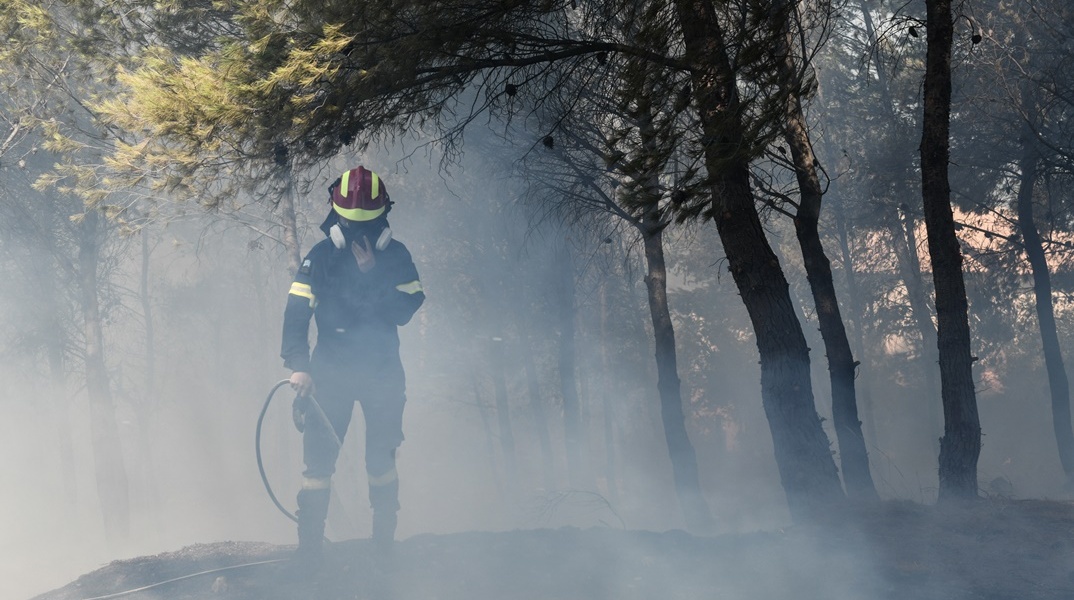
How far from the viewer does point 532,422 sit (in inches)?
1220

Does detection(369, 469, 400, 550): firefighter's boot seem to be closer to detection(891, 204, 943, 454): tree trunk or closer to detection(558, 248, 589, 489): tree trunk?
detection(558, 248, 589, 489): tree trunk

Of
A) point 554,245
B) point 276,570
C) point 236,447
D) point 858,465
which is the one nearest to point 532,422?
point 554,245

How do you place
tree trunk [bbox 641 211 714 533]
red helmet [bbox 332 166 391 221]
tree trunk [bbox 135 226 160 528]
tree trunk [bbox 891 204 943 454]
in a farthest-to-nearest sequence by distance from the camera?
1. tree trunk [bbox 135 226 160 528]
2. tree trunk [bbox 891 204 943 454]
3. tree trunk [bbox 641 211 714 533]
4. red helmet [bbox 332 166 391 221]

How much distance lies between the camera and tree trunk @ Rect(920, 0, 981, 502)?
7508mm

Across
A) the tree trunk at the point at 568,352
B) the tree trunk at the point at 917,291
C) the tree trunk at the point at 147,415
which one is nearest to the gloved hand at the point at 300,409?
the tree trunk at the point at 568,352

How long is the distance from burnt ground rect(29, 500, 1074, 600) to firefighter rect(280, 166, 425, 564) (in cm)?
59

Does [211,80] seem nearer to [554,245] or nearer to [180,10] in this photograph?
[180,10]

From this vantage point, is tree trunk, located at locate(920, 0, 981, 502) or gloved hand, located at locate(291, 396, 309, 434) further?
tree trunk, located at locate(920, 0, 981, 502)

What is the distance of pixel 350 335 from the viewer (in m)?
6.96

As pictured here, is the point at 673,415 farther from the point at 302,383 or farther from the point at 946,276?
the point at 302,383

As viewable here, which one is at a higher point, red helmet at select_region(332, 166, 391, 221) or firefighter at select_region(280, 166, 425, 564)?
red helmet at select_region(332, 166, 391, 221)

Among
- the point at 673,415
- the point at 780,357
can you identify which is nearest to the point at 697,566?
the point at 780,357

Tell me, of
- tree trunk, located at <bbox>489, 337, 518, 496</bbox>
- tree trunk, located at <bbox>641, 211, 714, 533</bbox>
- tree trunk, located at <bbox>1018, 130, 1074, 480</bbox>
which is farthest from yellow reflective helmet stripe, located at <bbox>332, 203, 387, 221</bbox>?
tree trunk, located at <bbox>489, 337, 518, 496</bbox>

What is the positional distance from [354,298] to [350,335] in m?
0.27
